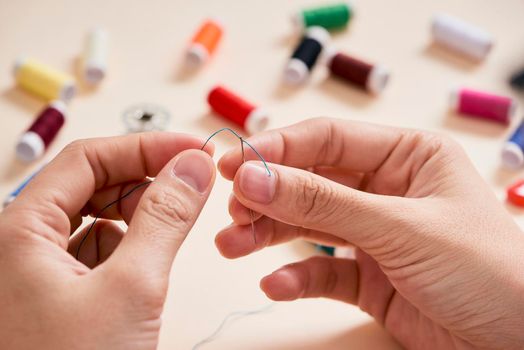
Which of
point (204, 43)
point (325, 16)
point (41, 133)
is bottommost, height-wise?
point (41, 133)

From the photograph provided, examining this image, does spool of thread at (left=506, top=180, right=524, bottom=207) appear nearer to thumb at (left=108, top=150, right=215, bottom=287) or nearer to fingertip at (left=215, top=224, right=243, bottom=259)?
fingertip at (left=215, top=224, right=243, bottom=259)

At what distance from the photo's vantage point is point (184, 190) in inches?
42.7

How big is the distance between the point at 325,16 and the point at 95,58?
2.70ft

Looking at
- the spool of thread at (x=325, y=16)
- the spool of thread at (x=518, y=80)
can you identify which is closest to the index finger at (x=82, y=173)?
the spool of thread at (x=325, y=16)

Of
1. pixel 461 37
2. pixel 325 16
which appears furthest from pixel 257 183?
pixel 461 37

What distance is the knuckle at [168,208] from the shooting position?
1.03 m

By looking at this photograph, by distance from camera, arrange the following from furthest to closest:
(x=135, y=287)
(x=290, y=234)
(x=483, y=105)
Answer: (x=483, y=105) < (x=290, y=234) < (x=135, y=287)

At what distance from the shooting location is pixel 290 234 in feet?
4.74

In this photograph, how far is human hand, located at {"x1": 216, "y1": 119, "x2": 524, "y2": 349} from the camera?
45.3 inches

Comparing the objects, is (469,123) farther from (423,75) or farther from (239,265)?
(239,265)

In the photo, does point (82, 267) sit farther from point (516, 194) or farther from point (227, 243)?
point (516, 194)

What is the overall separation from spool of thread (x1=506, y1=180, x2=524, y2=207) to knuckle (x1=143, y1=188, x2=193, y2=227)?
1.03 m

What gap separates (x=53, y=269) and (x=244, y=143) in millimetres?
520

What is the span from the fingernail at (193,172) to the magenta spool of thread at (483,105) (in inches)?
45.1
